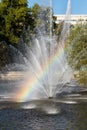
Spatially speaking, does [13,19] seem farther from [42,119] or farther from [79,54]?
[42,119]

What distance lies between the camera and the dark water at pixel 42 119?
11.4 metres

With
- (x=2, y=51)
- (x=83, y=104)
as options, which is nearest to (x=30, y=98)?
(x=83, y=104)

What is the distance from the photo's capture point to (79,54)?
29188mm

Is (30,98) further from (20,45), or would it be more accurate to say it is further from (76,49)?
(20,45)

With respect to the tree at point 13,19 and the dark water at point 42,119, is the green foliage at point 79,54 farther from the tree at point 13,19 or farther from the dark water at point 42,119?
the dark water at point 42,119

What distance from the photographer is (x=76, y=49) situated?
95.7ft

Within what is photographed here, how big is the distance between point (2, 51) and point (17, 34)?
16.1 ft

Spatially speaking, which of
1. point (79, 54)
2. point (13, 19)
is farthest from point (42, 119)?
point (13, 19)

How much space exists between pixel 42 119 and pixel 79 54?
17.0m

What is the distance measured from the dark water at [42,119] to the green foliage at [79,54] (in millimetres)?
12818

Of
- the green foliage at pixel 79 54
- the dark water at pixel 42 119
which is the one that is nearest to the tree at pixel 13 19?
the green foliage at pixel 79 54

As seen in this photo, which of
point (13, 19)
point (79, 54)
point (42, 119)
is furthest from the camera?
point (13, 19)

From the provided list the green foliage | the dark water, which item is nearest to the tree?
the green foliage

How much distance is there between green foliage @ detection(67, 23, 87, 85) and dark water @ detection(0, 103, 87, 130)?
12818 millimetres
